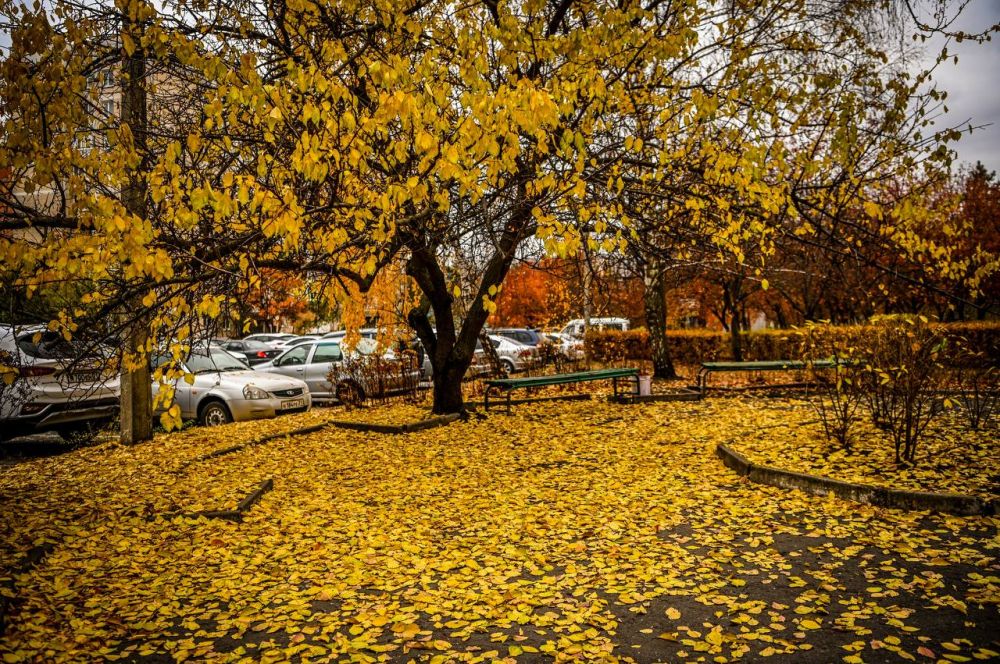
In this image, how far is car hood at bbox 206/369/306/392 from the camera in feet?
40.4

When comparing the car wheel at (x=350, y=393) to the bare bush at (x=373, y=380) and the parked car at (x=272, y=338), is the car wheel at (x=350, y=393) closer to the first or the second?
the bare bush at (x=373, y=380)

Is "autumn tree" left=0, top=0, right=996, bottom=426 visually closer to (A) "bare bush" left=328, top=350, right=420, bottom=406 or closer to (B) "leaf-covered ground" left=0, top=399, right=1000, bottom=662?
(B) "leaf-covered ground" left=0, top=399, right=1000, bottom=662

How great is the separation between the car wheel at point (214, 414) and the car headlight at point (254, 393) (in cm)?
45

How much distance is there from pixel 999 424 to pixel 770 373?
9.20 meters

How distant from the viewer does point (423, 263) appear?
10812mm

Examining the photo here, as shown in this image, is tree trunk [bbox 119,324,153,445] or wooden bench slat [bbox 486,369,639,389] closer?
tree trunk [bbox 119,324,153,445]

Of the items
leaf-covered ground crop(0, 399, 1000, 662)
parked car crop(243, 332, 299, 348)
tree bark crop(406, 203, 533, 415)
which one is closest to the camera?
leaf-covered ground crop(0, 399, 1000, 662)

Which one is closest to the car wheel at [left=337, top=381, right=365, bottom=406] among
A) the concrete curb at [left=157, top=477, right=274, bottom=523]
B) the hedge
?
the concrete curb at [left=157, top=477, right=274, bottom=523]

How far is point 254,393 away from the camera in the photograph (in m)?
12.2

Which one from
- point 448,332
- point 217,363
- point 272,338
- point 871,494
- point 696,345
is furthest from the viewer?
point 272,338

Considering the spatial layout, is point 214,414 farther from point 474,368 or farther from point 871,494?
point 871,494

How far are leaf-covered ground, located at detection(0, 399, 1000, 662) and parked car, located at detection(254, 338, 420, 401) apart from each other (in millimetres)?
5003

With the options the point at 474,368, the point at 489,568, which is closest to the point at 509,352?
the point at 474,368

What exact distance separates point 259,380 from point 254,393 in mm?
485
